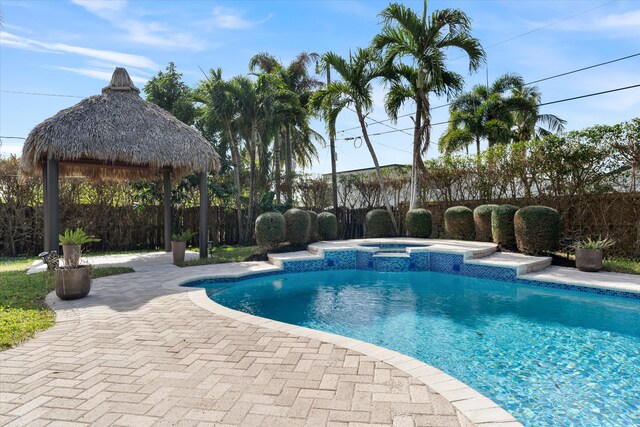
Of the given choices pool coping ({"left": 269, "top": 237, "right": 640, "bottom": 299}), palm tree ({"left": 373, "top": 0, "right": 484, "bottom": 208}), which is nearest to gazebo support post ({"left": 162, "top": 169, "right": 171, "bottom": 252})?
pool coping ({"left": 269, "top": 237, "right": 640, "bottom": 299})

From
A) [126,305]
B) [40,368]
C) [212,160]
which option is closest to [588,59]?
[212,160]

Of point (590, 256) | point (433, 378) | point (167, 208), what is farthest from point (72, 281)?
point (590, 256)

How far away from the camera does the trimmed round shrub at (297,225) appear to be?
12.2 meters

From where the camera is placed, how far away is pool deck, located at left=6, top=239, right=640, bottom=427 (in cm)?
243

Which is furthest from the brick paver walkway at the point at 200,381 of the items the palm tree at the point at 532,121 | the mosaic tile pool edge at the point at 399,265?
the palm tree at the point at 532,121

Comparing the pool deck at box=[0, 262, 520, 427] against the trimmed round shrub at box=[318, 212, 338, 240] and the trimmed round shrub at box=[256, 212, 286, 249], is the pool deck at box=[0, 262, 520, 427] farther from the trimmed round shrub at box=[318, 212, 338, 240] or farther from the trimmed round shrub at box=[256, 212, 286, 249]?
the trimmed round shrub at box=[318, 212, 338, 240]

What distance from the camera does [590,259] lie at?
8.16 metres

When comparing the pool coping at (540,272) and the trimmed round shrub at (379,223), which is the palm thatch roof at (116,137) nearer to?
the pool coping at (540,272)

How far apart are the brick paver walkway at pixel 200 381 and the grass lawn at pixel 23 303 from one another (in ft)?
0.73

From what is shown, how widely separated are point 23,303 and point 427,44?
12.7m

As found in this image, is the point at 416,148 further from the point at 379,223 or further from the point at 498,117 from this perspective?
the point at 498,117

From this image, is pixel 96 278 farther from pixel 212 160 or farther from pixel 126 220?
pixel 126 220

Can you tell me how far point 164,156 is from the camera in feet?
32.4

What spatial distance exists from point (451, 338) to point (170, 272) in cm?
633
